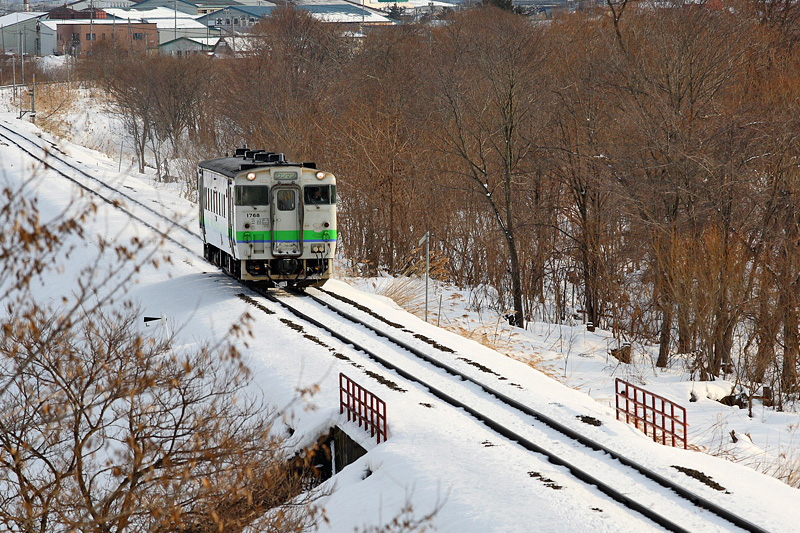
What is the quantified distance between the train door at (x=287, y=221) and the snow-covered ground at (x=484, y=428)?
175 centimetres

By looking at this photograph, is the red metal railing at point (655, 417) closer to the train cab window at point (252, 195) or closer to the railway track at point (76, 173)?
the train cab window at point (252, 195)

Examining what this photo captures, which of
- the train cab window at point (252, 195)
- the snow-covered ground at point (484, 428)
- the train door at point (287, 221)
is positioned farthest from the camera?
the train door at point (287, 221)

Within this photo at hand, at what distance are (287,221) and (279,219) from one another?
0.20m

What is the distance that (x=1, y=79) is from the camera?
9175 centimetres

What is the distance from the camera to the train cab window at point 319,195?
877 inches

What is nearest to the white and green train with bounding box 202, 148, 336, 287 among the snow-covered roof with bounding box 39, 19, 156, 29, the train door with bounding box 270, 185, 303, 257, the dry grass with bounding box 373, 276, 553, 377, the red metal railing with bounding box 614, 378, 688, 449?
the train door with bounding box 270, 185, 303, 257

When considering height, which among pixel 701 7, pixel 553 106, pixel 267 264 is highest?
pixel 701 7

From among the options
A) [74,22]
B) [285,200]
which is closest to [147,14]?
[74,22]

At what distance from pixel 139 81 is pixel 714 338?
49.4 meters

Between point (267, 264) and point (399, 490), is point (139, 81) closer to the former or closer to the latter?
Result: point (267, 264)

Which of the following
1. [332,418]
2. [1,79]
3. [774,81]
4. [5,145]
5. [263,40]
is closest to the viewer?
[332,418]

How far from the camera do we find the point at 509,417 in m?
14.4

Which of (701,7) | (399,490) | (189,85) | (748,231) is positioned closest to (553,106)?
(701,7)

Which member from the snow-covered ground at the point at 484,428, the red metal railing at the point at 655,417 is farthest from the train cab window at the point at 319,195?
the red metal railing at the point at 655,417
